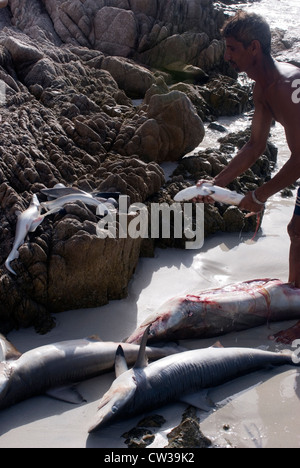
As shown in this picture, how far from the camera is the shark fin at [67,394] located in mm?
4124

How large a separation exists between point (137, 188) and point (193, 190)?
5.00 ft

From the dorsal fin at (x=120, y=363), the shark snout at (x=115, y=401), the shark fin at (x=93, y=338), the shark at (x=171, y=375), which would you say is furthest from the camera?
the shark fin at (x=93, y=338)

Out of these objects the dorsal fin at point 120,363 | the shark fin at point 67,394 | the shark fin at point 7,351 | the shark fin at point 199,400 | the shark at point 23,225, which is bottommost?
the shark fin at point 67,394

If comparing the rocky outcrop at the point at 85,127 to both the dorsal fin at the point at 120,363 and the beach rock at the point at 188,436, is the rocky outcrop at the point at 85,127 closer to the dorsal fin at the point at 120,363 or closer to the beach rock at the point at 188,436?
the dorsal fin at the point at 120,363

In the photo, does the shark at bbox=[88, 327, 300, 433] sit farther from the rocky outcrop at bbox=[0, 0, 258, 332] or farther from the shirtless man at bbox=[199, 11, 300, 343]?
the rocky outcrop at bbox=[0, 0, 258, 332]

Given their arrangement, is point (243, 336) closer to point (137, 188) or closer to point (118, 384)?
point (118, 384)

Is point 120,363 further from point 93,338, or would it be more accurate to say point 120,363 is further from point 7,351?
point 7,351

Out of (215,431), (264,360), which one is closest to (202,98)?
(264,360)

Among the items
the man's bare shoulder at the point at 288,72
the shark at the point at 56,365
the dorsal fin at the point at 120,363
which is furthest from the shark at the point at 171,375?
the man's bare shoulder at the point at 288,72

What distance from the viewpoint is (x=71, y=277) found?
526cm

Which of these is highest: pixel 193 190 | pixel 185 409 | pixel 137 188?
pixel 193 190

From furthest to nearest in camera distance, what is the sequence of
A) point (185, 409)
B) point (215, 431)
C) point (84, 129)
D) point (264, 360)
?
point (84, 129)
point (264, 360)
point (185, 409)
point (215, 431)

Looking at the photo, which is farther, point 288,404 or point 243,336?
point 243,336

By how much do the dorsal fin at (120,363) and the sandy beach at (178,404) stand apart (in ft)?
0.65
